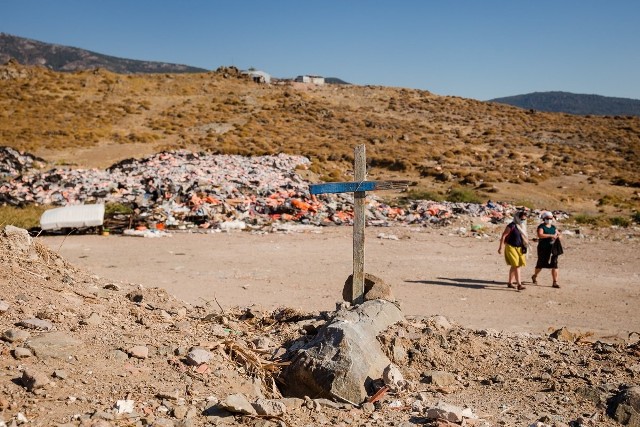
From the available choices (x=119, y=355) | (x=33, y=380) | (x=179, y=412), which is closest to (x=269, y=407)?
(x=179, y=412)

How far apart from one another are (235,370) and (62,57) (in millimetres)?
178088

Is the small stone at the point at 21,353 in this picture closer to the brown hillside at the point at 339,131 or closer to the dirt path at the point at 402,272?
the dirt path at the point at 402,272

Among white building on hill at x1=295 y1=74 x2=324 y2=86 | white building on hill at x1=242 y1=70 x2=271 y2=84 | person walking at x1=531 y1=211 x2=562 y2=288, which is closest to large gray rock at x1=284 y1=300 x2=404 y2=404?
person walking at x1=531 y1=211 x2=562 y2=288

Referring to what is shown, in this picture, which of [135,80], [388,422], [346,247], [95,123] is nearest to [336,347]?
[388,422]

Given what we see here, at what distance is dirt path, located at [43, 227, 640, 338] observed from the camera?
8.12 metres

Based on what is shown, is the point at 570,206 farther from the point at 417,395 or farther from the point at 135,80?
the point at 135,80

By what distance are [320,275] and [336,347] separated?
5850mm

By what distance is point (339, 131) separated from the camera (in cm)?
3888

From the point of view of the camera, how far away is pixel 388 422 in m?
3.94

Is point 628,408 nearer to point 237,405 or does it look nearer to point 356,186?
point 237,405

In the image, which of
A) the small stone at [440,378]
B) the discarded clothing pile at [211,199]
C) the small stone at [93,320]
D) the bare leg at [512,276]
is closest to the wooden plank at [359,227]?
the small stone at [440,378]

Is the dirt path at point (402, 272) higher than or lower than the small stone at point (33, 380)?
lower

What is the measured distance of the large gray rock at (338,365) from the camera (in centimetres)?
418

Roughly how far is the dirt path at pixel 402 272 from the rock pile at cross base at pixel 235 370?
215 cm
